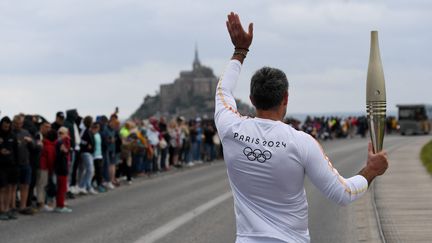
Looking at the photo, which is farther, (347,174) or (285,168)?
(347,174)

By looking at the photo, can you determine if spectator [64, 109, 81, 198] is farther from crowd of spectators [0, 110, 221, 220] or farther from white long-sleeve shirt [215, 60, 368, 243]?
white long-sleeve shirt [215, 60, 368, 243]

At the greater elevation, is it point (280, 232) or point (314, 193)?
point (280, 232)

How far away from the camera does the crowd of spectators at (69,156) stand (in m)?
14.6

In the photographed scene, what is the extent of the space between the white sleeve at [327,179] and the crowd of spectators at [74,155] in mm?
11146

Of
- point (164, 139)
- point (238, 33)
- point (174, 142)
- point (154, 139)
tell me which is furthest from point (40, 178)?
point (238, 33)

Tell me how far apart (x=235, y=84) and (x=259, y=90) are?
410mm

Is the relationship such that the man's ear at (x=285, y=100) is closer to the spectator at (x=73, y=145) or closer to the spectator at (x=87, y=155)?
the spectator at (x=73, y=145)

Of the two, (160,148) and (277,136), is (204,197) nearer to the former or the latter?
(160,148)

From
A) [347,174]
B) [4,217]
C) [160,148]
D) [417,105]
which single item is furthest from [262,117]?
[417,105]

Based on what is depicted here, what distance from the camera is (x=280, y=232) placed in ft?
12.8

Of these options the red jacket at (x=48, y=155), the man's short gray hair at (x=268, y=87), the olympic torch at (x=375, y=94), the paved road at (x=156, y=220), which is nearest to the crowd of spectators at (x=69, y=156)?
the red jacket at (x=48, y=155)

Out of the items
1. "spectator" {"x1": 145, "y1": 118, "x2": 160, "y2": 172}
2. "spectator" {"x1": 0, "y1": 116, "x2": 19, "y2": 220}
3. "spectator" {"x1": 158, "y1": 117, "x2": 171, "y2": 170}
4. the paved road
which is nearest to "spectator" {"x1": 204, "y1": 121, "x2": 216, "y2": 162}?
"spectator" {"x1": 158, "y1": 117, "x2": 171, "y2": 170}

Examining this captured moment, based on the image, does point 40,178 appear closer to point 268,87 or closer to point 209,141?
point 268,87

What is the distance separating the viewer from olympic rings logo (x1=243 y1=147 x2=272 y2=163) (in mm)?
3914
